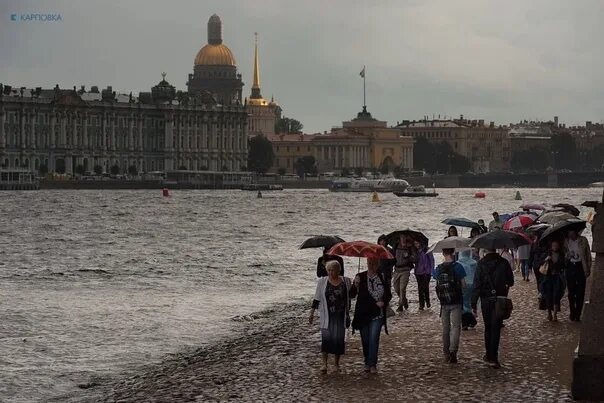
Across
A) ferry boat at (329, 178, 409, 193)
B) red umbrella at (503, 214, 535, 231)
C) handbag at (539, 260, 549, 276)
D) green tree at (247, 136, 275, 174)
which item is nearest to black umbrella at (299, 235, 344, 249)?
handbag at (539, 260, 549, 276)

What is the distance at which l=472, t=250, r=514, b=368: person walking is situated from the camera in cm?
1424

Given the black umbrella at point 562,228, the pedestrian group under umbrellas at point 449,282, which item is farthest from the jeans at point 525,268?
the black umbrella at point 562,228

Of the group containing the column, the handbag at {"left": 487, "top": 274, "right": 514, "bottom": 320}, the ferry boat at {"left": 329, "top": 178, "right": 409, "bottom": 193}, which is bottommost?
the ferry boat at {"left": 329, "top": 178, "right": 409, "bottom": 193}

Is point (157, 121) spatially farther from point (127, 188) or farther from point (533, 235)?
point (533, 235)

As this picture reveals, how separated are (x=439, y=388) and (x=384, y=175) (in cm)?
16939

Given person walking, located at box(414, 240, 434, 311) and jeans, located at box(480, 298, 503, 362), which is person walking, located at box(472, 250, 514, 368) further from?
person walking, located at box(414, 240, 434, 311)

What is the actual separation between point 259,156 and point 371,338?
162386 millimetres

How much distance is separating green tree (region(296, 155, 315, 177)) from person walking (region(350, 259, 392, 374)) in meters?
161

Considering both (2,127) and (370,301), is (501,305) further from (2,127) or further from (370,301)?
(2,127)

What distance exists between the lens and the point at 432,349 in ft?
53.1

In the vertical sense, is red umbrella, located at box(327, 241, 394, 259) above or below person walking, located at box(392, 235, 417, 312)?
above

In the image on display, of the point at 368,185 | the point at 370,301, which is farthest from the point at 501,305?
the point at 368,185

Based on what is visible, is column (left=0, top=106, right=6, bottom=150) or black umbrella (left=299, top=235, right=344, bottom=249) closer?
black umbrella (left=299, top=235, right=344, bottom=249)

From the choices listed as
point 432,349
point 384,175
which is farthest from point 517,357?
point 384,175
